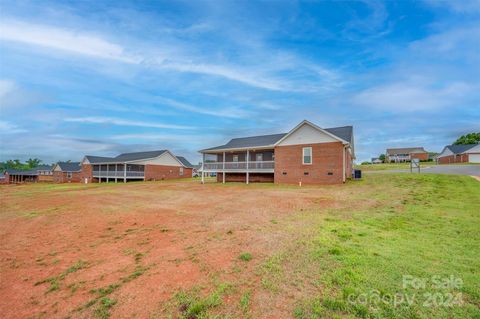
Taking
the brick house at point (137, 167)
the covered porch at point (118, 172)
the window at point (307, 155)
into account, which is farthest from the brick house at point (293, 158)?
the covered porch at point (118, 172)

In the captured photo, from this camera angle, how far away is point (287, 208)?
11078mm

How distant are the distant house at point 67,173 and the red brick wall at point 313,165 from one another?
189 ft

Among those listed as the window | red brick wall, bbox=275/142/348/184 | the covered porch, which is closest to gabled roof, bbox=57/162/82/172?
the covered porch

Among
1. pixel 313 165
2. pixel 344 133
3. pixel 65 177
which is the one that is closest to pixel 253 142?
pixel 313 165

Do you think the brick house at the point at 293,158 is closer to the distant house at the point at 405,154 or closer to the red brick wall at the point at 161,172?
the red brick wall at the point at 161,172

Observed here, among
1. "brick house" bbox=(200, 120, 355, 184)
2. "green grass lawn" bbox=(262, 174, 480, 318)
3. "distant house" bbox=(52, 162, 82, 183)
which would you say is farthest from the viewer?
"distant house" bbox=(52, 162, 82, 183)

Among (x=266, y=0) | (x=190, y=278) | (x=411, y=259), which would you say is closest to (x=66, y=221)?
(x=190, y=278)

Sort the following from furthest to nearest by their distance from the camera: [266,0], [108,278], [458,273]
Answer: [266,0] → [108,278] → [458,273]

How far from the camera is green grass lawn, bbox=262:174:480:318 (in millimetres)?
3338

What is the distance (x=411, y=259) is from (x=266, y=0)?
15005mm

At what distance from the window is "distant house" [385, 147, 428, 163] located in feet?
213

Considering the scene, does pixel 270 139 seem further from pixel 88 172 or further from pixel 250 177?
pixel 88 172

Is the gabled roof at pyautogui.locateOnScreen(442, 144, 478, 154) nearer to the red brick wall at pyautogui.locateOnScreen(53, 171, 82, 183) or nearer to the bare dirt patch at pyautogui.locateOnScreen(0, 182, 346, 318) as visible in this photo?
the bare dirt patch at pyautogui.locateOnScreen(0, 182, 346, 318)

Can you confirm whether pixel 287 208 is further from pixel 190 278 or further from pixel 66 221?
pixel 66 221
